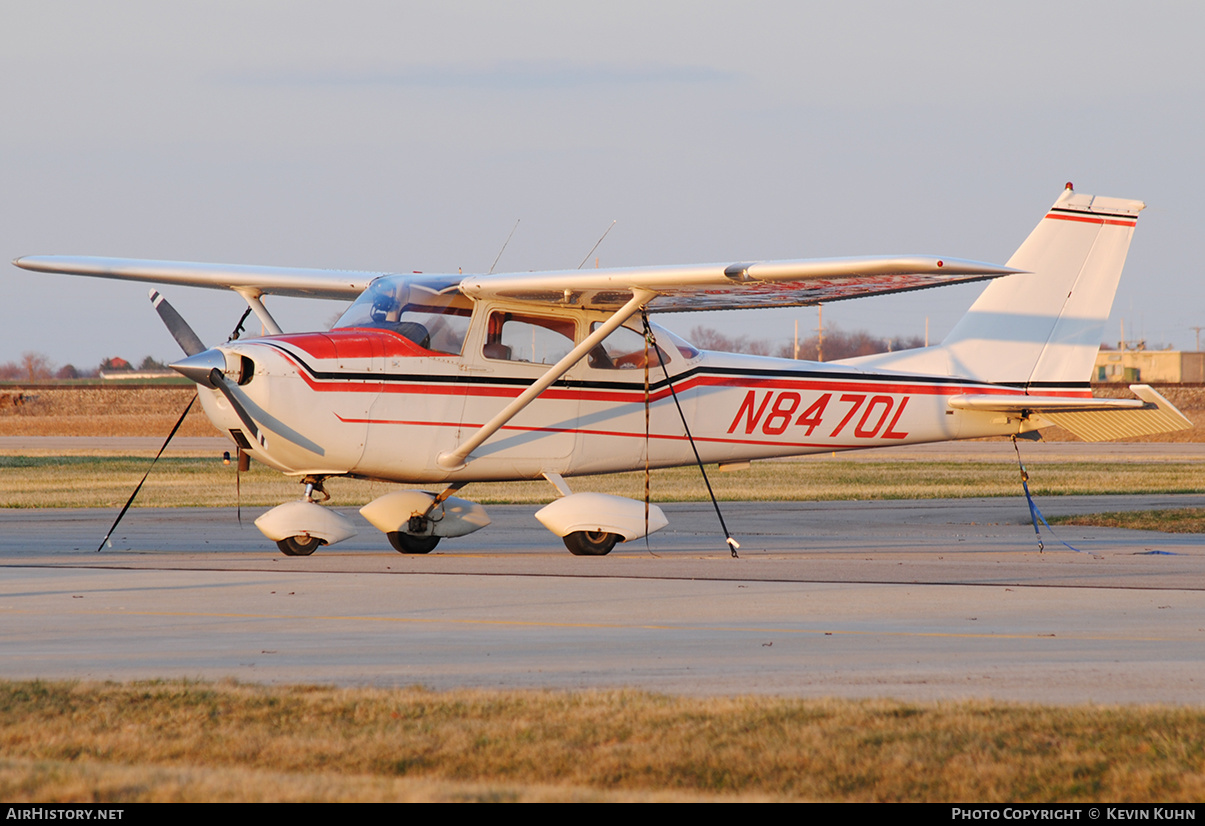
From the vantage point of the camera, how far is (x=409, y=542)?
12641mm

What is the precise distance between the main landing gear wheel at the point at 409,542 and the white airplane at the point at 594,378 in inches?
1.2

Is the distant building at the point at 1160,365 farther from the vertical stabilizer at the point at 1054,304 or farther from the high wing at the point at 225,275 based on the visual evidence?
the high wing at the point at 225,275

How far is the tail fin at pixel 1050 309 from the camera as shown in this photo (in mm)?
13641

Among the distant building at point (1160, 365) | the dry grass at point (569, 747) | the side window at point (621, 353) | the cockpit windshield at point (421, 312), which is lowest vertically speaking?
the dry grass at point (569, 747)

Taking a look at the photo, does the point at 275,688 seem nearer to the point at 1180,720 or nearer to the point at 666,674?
the point at 666,674

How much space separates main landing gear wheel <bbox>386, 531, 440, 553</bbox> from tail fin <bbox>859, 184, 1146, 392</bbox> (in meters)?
5.38

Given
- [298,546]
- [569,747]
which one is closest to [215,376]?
[298,546]

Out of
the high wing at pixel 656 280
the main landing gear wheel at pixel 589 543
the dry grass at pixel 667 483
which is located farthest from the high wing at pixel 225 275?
the dry grass at pixel 667 483

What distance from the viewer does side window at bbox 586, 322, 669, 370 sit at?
12.7 meters

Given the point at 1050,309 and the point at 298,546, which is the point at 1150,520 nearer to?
the point at 1050,309

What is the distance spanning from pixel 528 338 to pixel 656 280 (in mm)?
1691

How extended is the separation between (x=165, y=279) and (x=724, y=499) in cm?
993

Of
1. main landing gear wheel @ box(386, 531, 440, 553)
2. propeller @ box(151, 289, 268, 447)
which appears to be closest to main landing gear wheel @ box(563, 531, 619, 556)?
main landing gear wheel @ box(386, 531, 440, 553)
